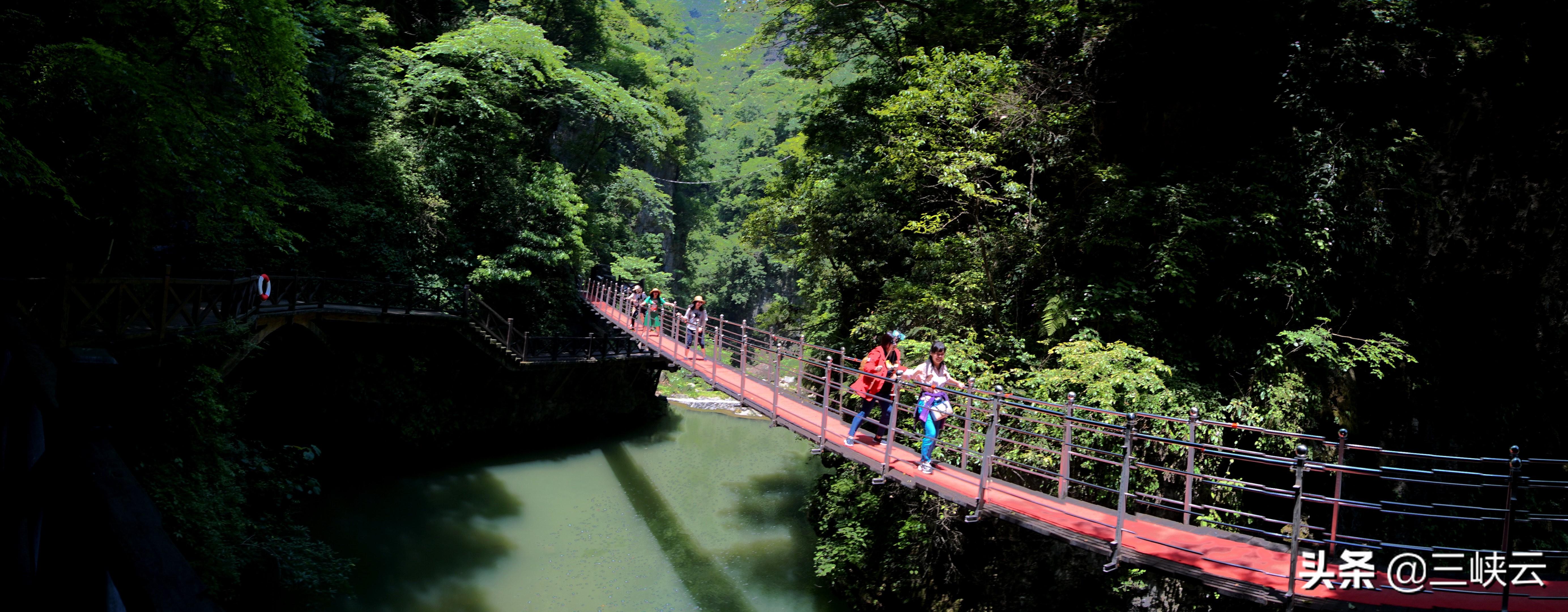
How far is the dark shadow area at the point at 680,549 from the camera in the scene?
10.6m

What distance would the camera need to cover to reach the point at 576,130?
68.4 feet

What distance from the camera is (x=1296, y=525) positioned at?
4.06 m

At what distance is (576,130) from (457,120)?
4839 mm

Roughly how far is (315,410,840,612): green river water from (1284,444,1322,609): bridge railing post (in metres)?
7.22

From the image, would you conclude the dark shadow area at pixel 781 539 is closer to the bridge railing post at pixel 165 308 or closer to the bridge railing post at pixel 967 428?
the bridge railing post at pixel 967 428

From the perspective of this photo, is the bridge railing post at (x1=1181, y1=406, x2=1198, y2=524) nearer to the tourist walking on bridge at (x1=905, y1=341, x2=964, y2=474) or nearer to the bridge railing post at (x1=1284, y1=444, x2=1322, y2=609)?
the bridge railing post at (x1=1284, y1=444, x2=1322, y2=609)

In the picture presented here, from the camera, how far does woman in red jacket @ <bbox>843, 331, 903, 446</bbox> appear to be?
6.90 m

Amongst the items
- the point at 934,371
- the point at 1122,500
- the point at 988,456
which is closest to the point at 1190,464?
the point at 1122,500

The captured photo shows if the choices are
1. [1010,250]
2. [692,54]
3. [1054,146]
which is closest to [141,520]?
[1010,250]

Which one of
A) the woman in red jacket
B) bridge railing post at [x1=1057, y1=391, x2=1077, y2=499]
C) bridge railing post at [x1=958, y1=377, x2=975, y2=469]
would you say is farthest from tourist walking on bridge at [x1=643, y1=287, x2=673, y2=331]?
bridge railing post at [x1=1057, y1=391, x2=1077, y2=499]

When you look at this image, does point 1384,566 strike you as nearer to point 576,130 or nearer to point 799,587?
point 799,587

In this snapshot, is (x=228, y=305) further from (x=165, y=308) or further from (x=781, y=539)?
(x=781, y=539)

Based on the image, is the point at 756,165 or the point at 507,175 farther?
the point at 756,165

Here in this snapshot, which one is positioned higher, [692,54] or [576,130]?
[692,54]
